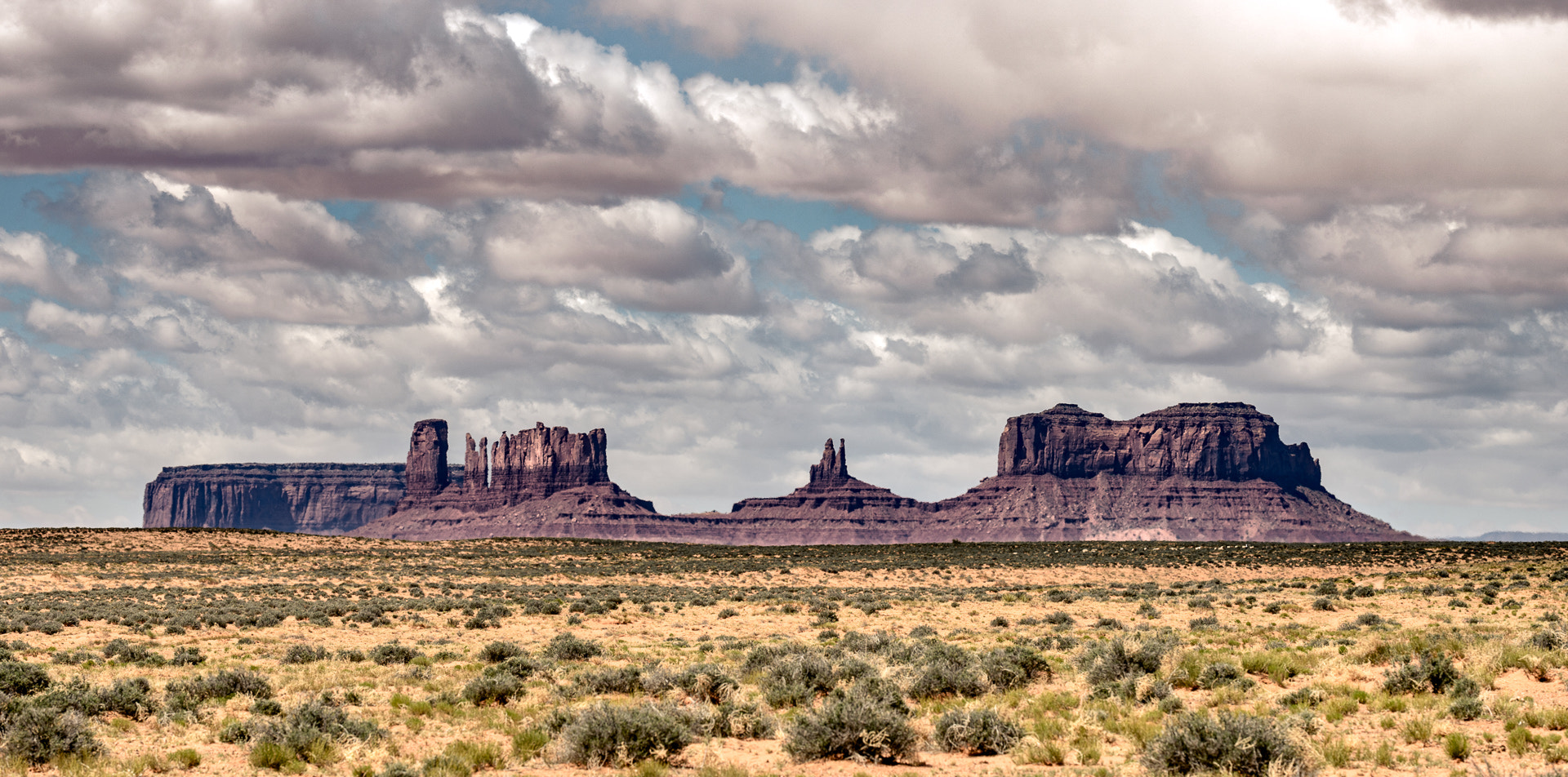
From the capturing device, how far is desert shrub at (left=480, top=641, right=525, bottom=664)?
28.6 meters

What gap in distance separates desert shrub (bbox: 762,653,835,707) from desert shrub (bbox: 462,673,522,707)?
177 inches

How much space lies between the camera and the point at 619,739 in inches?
644

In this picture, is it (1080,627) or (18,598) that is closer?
(1080,627)

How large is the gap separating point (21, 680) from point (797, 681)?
43.9ft

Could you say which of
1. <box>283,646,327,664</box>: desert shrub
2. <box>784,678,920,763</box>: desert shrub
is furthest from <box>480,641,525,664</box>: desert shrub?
<box>784,678,920,763</box>: desert shrub

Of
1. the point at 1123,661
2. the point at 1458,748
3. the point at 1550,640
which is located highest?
the point at 1550,640

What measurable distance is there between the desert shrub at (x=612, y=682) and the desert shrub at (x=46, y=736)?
8492mm

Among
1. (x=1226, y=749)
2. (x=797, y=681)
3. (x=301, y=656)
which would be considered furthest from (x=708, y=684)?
(x=301, y=656)

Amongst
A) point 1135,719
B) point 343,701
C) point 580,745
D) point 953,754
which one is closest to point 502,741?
point 580,745

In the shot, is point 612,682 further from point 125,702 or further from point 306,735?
point 125,702

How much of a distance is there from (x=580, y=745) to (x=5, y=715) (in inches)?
333

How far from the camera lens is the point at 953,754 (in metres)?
17.0

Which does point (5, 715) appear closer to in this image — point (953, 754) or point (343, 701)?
point (343, 701)

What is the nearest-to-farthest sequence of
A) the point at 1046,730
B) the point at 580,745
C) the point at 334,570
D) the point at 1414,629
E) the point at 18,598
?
the point at 580,745
the point at 1046,730
the point at 1414,629
the point at 18,598
the point at 334,570
